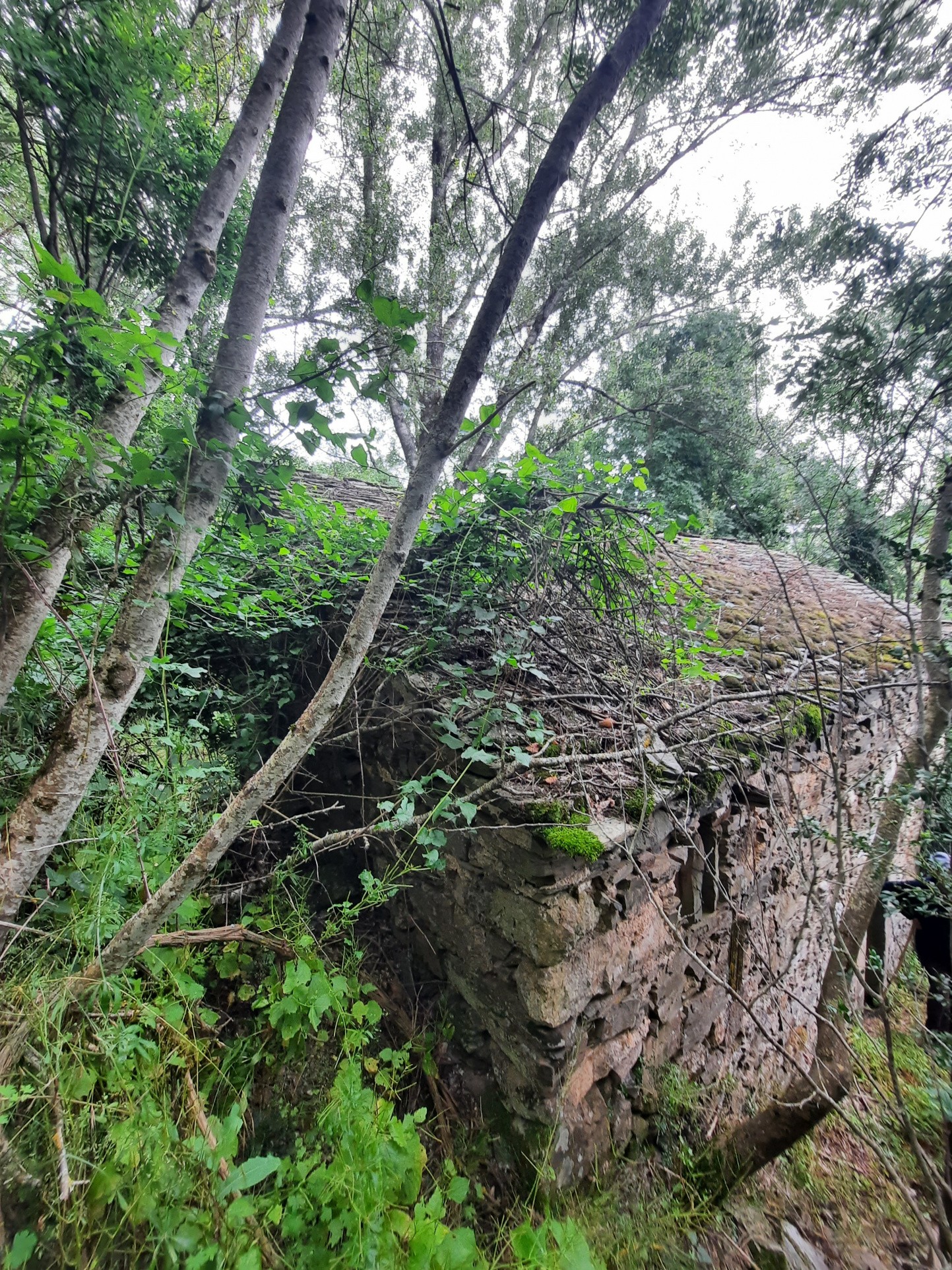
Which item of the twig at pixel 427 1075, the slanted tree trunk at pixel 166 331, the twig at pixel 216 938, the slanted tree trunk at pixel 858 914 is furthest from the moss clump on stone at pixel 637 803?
the slanted tree trunk at pixel 166 331

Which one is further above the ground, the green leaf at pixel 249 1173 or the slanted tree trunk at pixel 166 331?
the slanted tree trunk at pixel 166 331

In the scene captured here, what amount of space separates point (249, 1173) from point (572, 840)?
1.27 meters

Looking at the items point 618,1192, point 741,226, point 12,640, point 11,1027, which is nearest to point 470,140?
point 12,640

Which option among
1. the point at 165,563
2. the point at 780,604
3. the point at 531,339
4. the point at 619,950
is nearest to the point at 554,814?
the point at 619,950

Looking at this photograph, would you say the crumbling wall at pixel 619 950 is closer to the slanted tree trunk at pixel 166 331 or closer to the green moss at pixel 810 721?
the green moss at pixel 810 721

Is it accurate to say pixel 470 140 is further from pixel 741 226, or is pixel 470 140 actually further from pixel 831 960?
pixel 741 226

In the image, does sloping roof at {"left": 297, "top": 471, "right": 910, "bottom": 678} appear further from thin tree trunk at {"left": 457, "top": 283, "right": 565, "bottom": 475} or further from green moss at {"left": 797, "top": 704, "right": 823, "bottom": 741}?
thin tree trunk at {"left": 457, "top": 283, "right": 565, "bottom": 475}

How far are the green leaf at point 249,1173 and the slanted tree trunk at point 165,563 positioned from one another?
3.35 feet

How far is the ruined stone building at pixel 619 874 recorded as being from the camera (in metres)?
1.81

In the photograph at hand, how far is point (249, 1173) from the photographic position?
50.9 inches

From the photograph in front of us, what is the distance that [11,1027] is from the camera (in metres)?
1.54

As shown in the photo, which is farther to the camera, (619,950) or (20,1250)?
(619,950)

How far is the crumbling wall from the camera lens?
1.78 meters

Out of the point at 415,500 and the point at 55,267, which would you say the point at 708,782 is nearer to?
the point at 415,500
